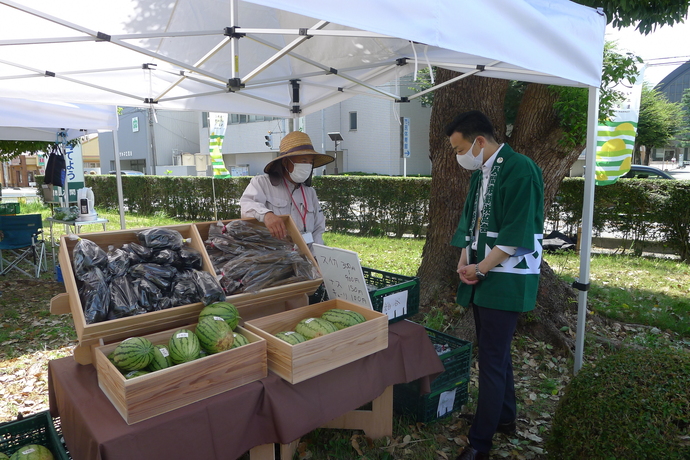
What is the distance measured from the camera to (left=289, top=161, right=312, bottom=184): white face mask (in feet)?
11.5

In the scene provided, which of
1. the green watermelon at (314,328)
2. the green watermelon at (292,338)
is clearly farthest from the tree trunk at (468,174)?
the green watermelon at (292,338)

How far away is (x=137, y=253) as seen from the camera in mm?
2502

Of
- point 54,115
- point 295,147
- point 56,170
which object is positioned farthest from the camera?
point 56,170

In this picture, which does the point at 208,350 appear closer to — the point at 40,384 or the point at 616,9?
the point at 40,384

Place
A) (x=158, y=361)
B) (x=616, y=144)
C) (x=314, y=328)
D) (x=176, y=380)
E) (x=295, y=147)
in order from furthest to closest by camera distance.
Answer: (x=616, y=144)
(x=295, y=147)
(x=314, y=328)
(x=158, y=361)
(x=176, y=380)

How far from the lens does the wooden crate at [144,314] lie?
2109 millimetres

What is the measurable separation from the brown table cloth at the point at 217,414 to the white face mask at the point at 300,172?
153 centimetres

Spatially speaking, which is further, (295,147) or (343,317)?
(295,147)

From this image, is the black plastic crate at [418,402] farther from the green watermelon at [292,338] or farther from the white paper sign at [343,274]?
the green watermelon at [292,338]

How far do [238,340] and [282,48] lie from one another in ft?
9.23

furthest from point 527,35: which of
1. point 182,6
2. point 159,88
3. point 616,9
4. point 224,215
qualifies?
point 224,215

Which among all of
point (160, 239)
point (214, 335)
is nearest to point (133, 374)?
point (214, 335)

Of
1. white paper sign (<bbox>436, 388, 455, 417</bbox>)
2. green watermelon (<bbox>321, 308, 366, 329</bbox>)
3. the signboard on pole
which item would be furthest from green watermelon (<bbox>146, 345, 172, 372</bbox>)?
the signboard on pole

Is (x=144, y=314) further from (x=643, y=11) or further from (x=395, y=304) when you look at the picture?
(x=643, y=11)
